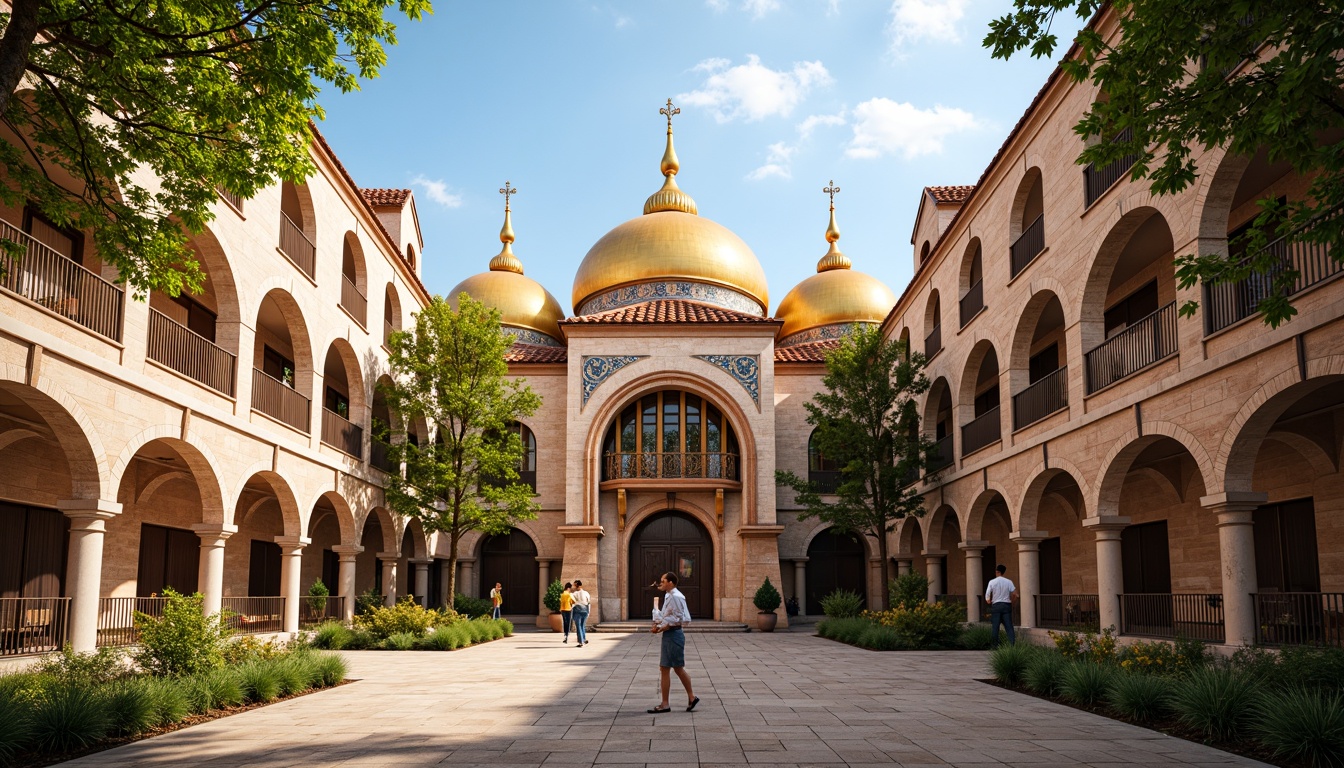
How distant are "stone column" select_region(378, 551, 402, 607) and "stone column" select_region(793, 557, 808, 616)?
1346cm

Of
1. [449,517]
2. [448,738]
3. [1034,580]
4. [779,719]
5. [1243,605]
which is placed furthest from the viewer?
[449,517]

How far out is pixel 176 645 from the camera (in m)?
12.5

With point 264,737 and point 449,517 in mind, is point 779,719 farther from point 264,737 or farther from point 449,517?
point 449,517

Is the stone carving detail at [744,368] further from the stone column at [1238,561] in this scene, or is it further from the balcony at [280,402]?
the stone column at [1238,561]

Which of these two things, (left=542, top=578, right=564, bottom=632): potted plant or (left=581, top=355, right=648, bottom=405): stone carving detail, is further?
(left=581, top=355, right=648, bottom=405): stone carving detail

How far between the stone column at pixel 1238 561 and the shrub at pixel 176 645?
13.3m

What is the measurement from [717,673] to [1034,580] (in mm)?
8133

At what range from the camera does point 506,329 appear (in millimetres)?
Answer: 40844

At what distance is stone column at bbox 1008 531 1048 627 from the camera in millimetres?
20500

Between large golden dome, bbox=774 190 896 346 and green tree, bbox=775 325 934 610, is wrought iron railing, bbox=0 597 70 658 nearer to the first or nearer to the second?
green tree, bbox=775 325 934 610

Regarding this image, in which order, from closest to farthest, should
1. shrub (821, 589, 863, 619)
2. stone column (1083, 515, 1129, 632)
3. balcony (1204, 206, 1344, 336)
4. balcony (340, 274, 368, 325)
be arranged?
balcony (1204, 206, 1344, 336) → stone column (1083, 515, 1129, 632) → balcony (340, 274, 368, 325) → shrub (821, 589, 863, 619)

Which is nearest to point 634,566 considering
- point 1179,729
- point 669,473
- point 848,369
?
point 669,473

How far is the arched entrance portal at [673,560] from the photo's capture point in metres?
32.4

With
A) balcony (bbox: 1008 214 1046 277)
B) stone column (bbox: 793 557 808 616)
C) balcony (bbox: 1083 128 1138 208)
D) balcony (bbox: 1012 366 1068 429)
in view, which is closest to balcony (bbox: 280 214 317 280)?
balcony (bbox: 1008 214 1046 277)
